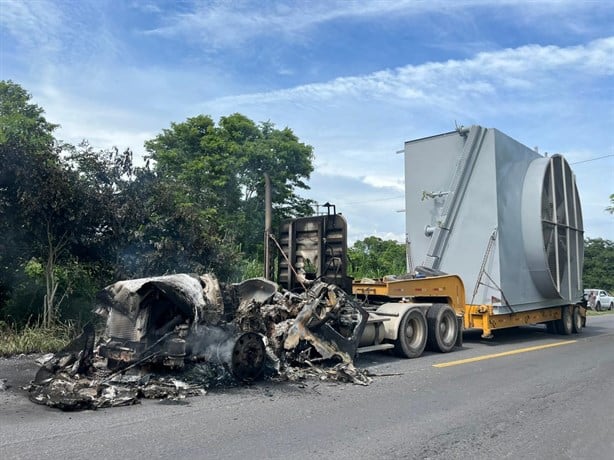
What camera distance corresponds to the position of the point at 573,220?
14844mm

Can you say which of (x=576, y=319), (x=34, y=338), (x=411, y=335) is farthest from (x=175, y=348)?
(x=576, y=319)

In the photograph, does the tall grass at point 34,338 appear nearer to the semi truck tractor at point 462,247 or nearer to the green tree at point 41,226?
the green tree at point 41,226

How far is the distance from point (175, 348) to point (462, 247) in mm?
7679

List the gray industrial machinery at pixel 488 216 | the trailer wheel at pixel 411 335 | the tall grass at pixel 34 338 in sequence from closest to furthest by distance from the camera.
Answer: the tall grass at pixel 34 338
the trailer wheel at pixel 411 335
the gray industrial machinery at pixel 488 216

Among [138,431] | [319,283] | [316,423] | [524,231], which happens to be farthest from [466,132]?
[138,431]

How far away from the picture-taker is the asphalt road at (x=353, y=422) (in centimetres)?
468

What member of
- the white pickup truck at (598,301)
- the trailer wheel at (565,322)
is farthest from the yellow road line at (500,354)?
the white pickup truck at (598,301)

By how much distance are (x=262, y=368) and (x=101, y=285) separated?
631 centimetres

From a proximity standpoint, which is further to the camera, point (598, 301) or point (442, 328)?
point (598, 301)

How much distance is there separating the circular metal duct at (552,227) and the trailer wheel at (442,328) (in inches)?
127

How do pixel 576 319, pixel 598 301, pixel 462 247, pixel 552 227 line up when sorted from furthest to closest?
pixel 598 301 < pixel 576 319 < pixel 552 227 < pixel 462 247

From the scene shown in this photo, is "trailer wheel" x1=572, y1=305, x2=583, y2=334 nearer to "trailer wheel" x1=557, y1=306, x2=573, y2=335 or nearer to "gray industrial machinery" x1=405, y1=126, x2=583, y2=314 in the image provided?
"trailer wheel" x1=557, y1=306, x2=573, y2=335

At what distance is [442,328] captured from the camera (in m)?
10.8

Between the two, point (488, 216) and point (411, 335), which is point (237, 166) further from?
point (411, 335)
